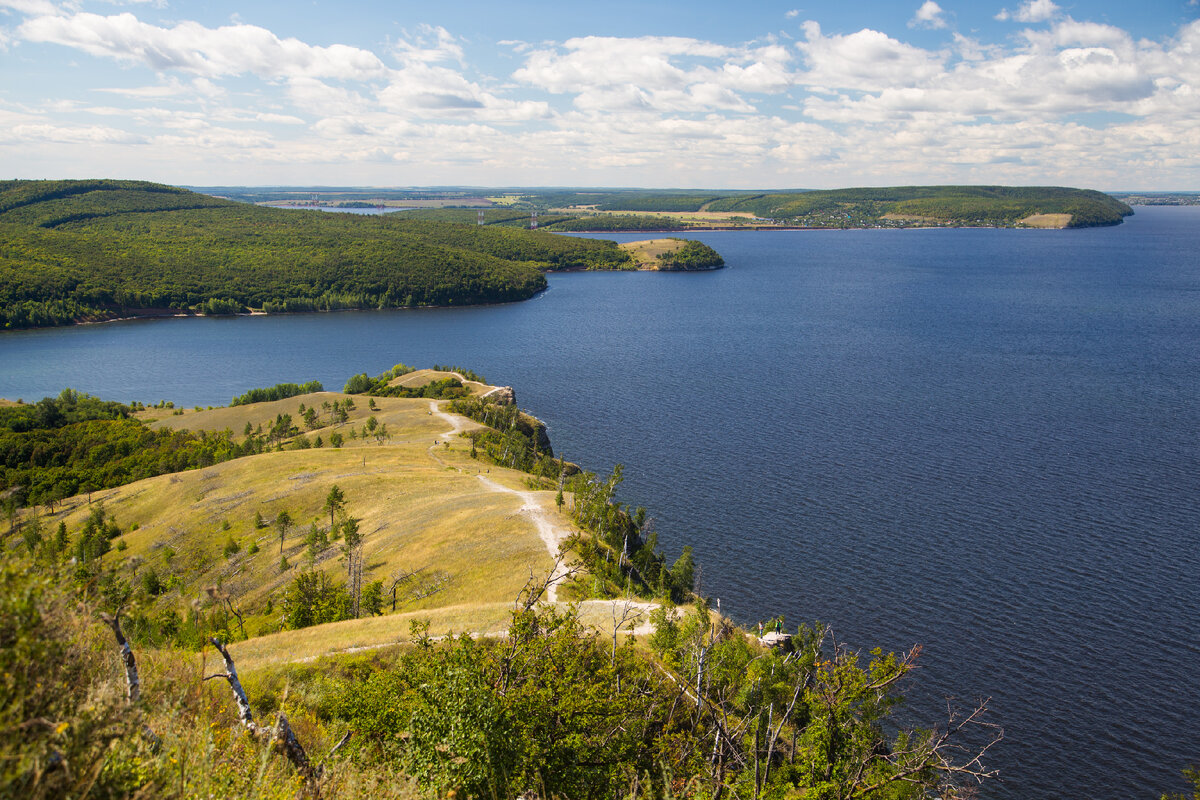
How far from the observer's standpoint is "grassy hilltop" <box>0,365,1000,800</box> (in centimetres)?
1073

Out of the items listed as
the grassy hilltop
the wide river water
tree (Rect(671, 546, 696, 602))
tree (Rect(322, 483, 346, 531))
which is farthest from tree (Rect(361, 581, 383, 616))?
the wide river water

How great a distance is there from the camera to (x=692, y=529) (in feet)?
200

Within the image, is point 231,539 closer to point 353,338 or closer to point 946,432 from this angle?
point 946,432

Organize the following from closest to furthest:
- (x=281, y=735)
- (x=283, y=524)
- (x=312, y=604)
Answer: (x=281, y=735), (x=312, y=604), (x=283, y=524)

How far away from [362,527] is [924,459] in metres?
54.3

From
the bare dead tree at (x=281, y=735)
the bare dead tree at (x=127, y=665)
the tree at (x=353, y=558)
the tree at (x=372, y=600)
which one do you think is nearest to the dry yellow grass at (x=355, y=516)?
the tree at (x=353, y=558)

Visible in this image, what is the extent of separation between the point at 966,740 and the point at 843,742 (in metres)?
21.7

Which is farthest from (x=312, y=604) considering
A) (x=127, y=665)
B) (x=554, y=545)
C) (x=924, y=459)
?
(x=924, y=459)

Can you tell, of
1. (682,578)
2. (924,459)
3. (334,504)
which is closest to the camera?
(682,578)

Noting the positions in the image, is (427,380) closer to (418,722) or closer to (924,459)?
(924,459)

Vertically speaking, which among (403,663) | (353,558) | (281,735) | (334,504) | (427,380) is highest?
(281,735)

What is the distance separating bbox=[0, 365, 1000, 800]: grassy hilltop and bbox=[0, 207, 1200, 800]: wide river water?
4.99 metres

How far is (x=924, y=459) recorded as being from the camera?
72.9 meters

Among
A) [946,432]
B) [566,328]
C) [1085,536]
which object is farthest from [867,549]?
[566,328]
